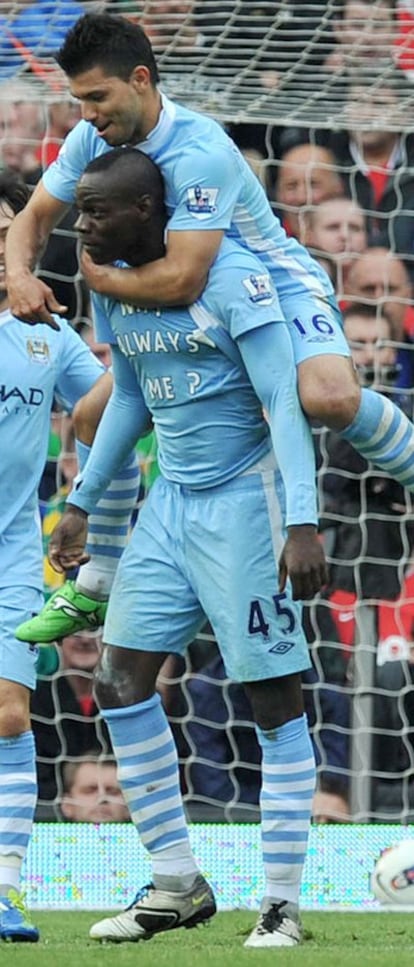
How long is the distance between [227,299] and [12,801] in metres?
1.68

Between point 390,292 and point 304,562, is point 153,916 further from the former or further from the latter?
point 390,292

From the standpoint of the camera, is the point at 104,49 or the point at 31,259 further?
the point at 31,259

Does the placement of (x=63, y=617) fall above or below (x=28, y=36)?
below

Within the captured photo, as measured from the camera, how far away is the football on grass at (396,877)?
690 centimetres

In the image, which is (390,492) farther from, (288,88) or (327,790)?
(288,88)

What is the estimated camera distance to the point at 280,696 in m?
5.39

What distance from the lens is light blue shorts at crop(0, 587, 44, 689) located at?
233 inches

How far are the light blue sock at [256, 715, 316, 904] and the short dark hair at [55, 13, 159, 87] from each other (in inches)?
71.3

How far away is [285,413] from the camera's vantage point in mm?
5160

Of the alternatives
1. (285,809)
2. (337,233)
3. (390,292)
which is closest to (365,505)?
(390,292)

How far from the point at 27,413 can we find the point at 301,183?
314cm

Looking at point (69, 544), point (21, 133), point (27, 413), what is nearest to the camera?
point (69, 544)

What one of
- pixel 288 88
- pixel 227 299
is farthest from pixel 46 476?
pixel 227 299

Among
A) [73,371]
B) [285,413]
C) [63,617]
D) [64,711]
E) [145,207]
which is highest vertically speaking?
[145,207]
